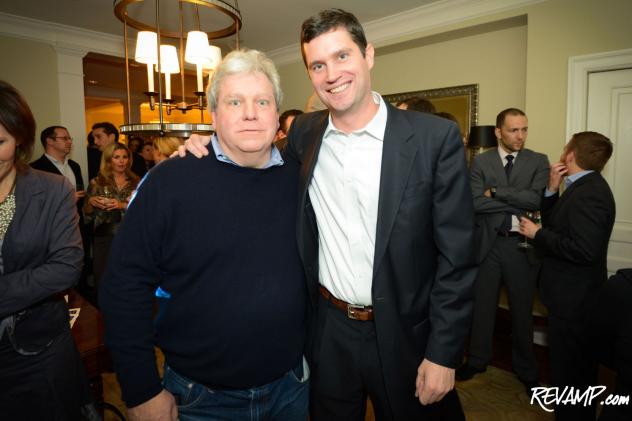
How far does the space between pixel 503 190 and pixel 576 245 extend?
76 cm

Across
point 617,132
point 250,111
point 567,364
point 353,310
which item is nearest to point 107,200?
point 250,111

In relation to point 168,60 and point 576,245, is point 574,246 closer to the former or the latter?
point 576,245

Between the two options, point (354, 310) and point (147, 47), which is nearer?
point (354, 310)

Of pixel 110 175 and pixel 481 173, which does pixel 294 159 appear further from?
pixel 110 175

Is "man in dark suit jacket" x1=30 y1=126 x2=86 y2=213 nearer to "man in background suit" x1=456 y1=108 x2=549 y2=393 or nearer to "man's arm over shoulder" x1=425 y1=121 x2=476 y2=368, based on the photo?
"man in background suit" x1=456 y1=108 x2=549 y2=393

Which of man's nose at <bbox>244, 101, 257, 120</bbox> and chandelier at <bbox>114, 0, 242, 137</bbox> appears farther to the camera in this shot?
chandelier at <bbox>114, 0, 242, 137</bbox>

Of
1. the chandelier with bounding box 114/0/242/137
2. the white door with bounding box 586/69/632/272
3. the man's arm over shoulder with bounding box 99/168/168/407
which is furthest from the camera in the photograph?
the white door with bounding box 586/69/632/272

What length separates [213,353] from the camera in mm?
1230

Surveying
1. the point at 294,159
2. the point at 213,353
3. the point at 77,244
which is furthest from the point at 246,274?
the point at 77,244

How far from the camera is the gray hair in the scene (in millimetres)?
1279

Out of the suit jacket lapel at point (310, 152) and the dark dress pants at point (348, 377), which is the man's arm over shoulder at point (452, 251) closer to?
the dark dress pants at point (348, 377)

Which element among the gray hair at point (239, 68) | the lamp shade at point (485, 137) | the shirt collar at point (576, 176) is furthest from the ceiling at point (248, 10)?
the gray hair at point (239, 68)

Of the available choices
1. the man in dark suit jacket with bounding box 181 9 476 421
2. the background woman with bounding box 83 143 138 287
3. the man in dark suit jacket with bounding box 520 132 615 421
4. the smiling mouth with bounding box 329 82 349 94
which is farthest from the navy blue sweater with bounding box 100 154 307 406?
the background woman with bounding box 83 143 138 287

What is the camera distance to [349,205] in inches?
54.6
